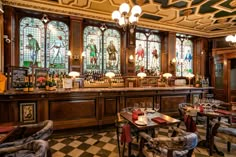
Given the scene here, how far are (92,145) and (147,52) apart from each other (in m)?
5.89

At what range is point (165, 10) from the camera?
244 inches

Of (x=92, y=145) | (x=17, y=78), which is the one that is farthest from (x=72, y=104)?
(x=17, y=78)

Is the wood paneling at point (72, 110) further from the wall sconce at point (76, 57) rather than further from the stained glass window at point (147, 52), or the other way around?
the stained glass window at point (147, 52)

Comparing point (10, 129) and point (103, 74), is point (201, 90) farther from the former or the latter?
point (10, 129)

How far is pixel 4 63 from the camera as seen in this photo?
211 inches

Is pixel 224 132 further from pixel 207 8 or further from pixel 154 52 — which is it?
pixel 154 52

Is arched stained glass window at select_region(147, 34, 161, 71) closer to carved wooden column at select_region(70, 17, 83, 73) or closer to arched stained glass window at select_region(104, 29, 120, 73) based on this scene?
arched stained glass window at select_region(104, 29, 120, 73)

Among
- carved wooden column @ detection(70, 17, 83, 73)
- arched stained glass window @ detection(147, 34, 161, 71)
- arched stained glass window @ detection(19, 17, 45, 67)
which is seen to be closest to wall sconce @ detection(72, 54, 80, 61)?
carved wooden column @ detection(70, 17, 83, 73)

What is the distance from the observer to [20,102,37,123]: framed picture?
3.69 m

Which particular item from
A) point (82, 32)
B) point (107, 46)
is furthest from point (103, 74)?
point (82, 32)

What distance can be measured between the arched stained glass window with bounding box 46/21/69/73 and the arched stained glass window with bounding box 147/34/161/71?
4.19 metres

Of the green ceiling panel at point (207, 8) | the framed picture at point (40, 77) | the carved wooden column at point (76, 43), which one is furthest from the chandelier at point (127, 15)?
the green ceiling panel at point (207, 8)

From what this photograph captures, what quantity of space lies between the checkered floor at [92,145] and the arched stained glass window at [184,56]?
5.25 m

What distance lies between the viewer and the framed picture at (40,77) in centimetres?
457
